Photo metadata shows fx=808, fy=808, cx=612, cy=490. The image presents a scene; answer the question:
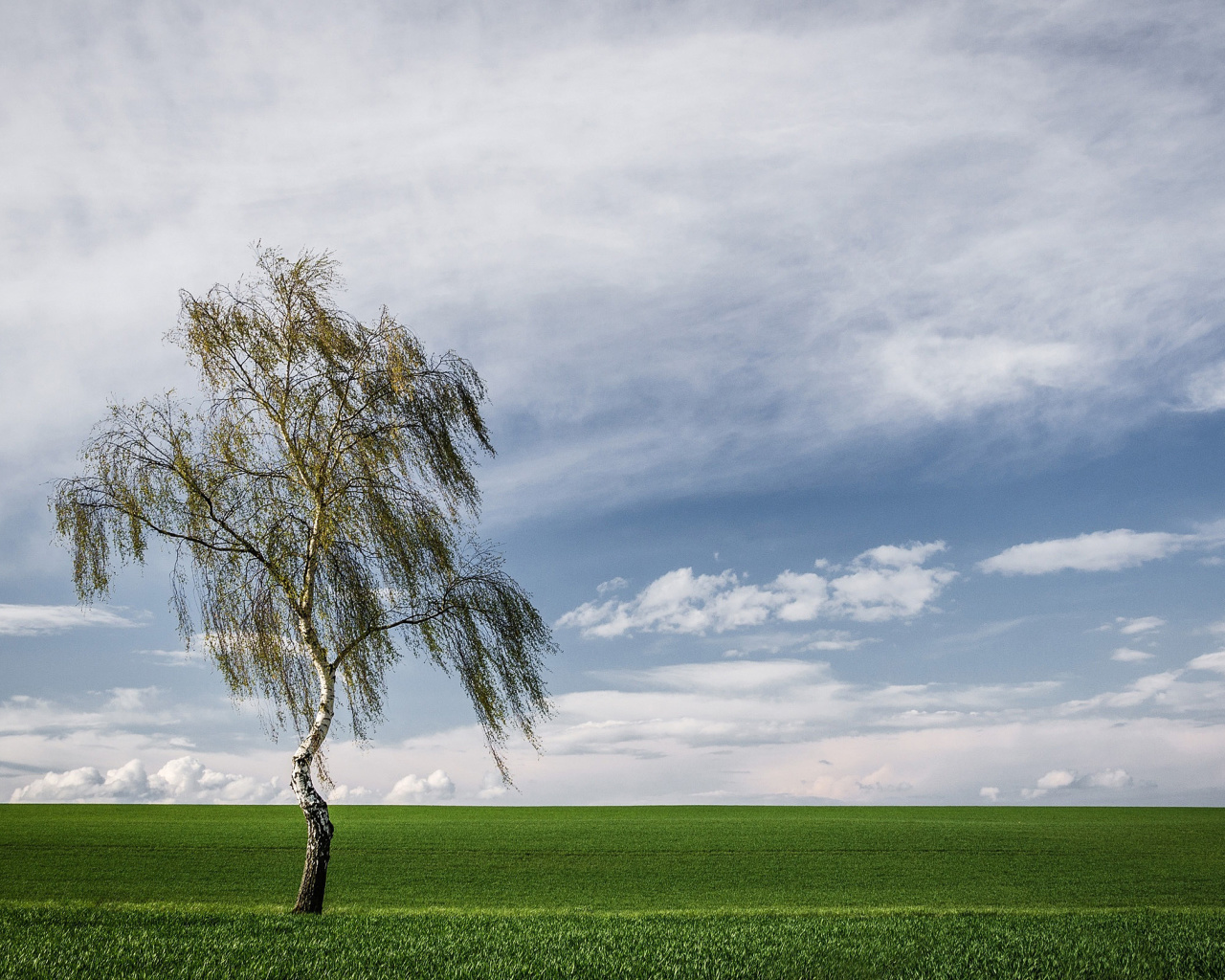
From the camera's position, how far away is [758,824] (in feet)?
129

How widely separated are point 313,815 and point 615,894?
1224 cm

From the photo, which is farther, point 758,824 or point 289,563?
point 758,824

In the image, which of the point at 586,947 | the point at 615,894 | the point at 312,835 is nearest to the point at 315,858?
the point at 312,835

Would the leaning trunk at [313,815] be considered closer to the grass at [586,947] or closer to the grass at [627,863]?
the grass at [586,947]

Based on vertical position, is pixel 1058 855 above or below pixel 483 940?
below

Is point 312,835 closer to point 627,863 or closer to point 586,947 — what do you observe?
point 586,947

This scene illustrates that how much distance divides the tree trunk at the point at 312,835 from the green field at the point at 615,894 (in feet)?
1.83

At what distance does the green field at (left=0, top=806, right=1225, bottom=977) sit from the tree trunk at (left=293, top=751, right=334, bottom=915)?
56 cm

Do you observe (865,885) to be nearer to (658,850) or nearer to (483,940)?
(658,850)

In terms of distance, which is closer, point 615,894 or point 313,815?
point 313,815

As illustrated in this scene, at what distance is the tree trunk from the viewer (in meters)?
14.2

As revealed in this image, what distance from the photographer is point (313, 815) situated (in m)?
14.3

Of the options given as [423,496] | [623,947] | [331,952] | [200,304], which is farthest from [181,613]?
[623,947]

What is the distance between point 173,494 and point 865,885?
2214cm
